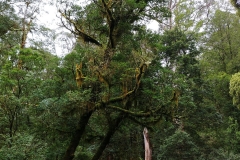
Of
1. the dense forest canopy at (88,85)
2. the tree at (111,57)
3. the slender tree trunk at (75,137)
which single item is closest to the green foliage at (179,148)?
the dense forest canopy at (88,85)

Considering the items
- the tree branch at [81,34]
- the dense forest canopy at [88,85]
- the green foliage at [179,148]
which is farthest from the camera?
the green foliage at [179,148]

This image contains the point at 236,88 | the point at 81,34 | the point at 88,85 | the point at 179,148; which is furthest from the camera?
the point at 179,148

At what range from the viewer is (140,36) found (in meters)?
6.02

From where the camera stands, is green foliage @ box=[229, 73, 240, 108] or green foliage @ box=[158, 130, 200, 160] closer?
green foliage @ box=[229, 73, 240, 108]

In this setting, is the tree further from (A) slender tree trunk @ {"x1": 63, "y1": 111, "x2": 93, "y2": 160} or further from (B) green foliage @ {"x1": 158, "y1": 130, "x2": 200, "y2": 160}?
(B) green foliage @ {"x1": 158, "y1": 130, "x2": 200, "y2": 160}

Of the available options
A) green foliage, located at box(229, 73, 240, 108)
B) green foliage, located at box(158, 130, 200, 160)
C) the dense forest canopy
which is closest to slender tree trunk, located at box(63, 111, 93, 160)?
the dense forest canopy

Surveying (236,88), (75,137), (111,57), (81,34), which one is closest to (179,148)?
(236,88)

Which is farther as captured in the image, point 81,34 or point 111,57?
point 81,34

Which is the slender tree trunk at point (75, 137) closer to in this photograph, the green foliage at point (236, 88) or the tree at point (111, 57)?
the tree at point (111, 57)

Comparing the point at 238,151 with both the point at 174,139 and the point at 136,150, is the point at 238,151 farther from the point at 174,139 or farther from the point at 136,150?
the point at 136,150

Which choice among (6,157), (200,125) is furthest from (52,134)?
(200,125)

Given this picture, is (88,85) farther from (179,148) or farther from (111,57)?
(179,148)

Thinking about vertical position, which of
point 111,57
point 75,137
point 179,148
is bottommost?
point 179,148

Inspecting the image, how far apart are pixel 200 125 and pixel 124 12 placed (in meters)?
6.45
